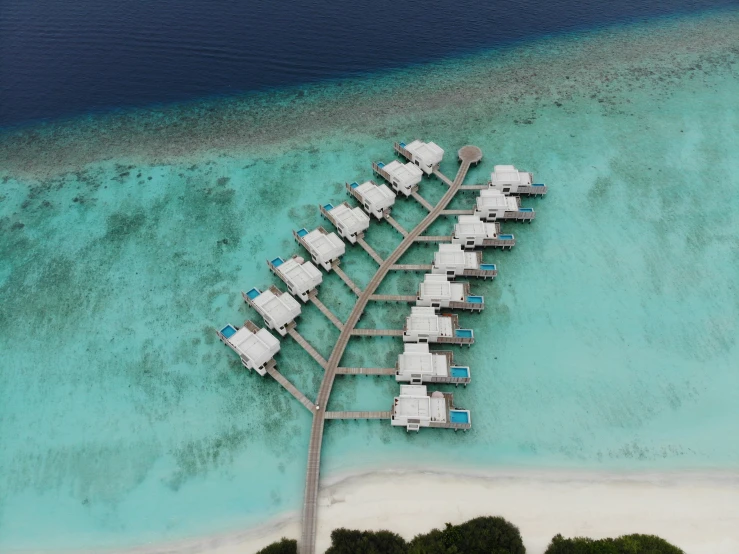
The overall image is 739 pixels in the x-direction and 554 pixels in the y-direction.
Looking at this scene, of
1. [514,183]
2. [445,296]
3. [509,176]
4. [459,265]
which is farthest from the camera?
[509,176]

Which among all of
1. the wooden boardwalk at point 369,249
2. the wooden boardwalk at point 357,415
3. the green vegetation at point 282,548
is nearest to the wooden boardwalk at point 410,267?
the wooden boardwalk at point 369,249

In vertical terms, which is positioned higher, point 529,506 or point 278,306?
point 278,306

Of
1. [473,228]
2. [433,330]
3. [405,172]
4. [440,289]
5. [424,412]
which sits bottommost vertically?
[424,412]

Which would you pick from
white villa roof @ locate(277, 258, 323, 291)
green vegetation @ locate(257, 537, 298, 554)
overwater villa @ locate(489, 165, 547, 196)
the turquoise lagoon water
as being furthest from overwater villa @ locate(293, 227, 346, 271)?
green vegetation @ locate(257, 537, 298, 554)

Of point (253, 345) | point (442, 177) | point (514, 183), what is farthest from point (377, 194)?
point (253, 345)

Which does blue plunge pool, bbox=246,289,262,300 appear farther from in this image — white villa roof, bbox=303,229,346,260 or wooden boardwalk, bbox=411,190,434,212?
wooden boardwalk, bbox=411,190,434,212

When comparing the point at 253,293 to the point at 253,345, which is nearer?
the point at 253,345

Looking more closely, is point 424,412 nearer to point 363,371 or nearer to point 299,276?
point 363,371
